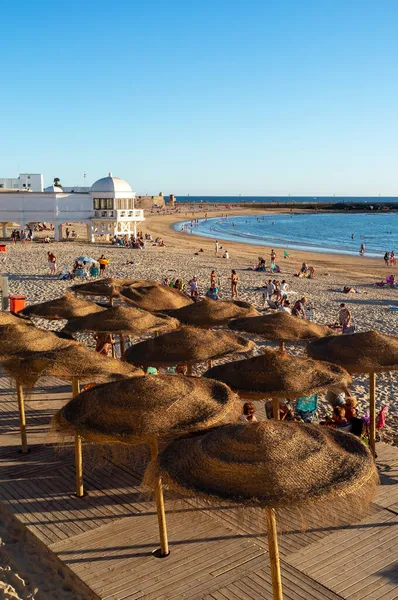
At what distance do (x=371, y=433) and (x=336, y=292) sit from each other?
21.0 metres

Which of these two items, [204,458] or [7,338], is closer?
[204,458]

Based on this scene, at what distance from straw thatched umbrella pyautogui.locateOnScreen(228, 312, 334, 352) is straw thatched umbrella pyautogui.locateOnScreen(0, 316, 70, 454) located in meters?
3.55

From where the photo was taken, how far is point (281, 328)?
10.4 m

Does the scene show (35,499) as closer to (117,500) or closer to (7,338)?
(117,500)

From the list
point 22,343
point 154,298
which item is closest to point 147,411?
point 22,343

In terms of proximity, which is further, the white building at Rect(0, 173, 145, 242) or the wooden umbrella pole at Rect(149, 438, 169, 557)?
the white building at Rect(0, 173, 145, 242)

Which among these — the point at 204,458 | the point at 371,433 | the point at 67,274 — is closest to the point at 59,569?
the point at 204,458

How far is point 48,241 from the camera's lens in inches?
1943

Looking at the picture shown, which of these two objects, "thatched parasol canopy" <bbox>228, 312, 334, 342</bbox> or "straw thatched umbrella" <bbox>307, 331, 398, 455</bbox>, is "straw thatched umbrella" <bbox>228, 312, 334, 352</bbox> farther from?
"straw thatched umbrella" <bbox>307, 331, 398, 455</bbox>

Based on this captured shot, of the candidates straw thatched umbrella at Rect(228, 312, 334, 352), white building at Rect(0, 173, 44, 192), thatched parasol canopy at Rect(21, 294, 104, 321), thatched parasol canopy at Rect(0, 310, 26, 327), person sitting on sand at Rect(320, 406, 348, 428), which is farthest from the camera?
white building at Rect(0, 173, 44, 192)

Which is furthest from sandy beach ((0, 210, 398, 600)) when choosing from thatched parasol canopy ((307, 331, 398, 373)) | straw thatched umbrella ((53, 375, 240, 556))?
thatched parasol canopy ((307, 331, 398, 373))

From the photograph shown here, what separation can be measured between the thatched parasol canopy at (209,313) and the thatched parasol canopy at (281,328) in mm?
762

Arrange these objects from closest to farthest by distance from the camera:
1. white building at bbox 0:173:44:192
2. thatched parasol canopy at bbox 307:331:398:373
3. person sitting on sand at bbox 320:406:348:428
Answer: thatched parasol canopy at bbox 307:331:398:373 < person sitting on sand at bbox 320:406:348:428 < white building at bbox 0:173:44:192

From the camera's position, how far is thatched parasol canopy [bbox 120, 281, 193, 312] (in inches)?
518
